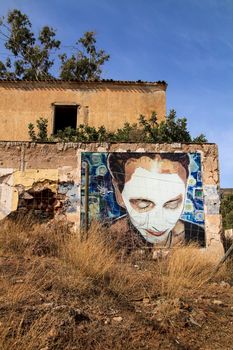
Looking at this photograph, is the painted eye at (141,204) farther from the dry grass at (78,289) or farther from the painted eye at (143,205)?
the dry grass at (78,289)

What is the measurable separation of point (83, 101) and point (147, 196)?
21.5ft

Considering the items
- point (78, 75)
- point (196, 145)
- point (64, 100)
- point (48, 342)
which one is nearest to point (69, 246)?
point (48, 342)

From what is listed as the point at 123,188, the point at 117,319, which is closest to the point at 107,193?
the point at 123,188

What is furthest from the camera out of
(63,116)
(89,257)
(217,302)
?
(63,116)

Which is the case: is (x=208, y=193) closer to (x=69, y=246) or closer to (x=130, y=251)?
(x=130, y=251)

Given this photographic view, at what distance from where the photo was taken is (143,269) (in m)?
8.02

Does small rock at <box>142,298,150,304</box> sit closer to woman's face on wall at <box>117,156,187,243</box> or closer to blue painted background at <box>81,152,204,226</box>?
woman's face on wall at <box>117,156,187,243</box>

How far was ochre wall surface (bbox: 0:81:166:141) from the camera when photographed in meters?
14.8

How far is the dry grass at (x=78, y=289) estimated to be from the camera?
4.30 m

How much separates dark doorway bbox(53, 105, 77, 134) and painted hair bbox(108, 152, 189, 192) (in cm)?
574

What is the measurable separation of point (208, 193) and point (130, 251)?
2395 millimetres

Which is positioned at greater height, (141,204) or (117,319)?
(141,204)

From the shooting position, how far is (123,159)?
388 inches

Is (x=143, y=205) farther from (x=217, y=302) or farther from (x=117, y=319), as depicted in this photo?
(x=117, y=319)
